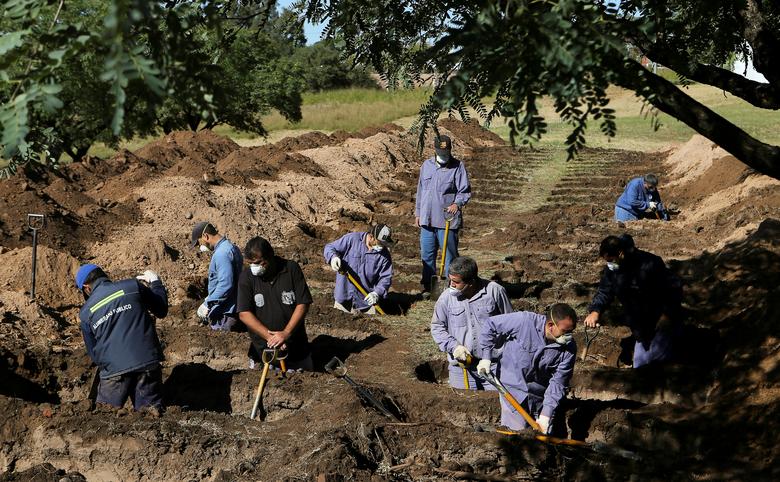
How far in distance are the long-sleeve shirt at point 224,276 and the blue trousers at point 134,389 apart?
205 cm

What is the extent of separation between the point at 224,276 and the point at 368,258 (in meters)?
2.12

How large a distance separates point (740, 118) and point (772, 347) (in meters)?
31.2

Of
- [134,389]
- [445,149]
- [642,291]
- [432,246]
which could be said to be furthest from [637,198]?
[134,389]

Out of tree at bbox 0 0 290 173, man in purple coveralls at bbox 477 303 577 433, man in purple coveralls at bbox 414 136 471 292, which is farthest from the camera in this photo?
man in purple coveralls at bbox 414 136 471 292

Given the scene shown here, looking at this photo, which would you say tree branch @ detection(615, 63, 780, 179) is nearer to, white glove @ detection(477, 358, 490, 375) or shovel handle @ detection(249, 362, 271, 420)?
white glove @ detection(477, 358, 490, 375)

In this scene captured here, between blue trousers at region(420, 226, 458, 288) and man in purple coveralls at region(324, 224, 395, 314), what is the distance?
3.51ft

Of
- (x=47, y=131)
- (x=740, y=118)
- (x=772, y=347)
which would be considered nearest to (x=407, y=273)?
(x=772, y=347)

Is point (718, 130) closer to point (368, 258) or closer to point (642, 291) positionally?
point (642, 291)

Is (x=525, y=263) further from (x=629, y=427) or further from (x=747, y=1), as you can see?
(x=747, y=1)

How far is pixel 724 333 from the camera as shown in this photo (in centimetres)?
930

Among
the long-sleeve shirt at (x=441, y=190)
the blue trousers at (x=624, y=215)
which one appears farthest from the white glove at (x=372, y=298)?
the blue trousers at (x=624, y=215)

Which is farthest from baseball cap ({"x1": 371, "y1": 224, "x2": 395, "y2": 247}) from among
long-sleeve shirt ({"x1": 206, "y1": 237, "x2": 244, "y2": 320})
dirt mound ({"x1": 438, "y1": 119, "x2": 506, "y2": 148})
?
dirt mound ({"x1": 438, "y1": 119, "x2": 506, "y2": 148})

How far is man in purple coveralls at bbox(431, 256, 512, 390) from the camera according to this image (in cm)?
785

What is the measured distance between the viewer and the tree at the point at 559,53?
3.79 meters
